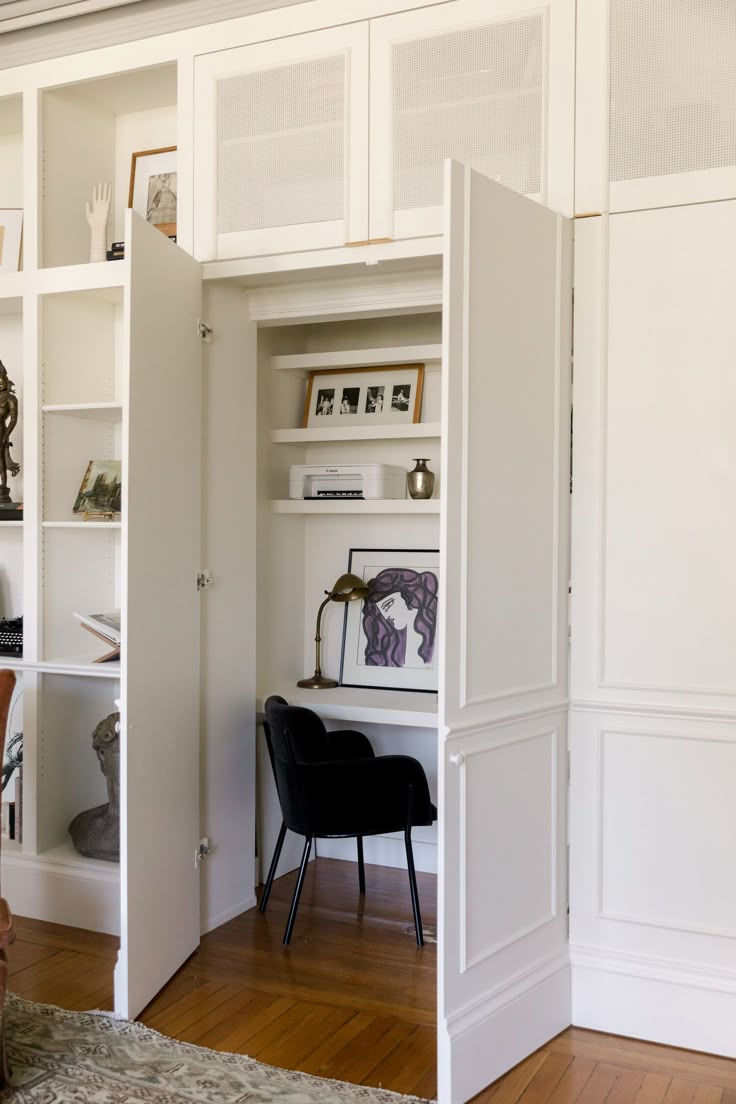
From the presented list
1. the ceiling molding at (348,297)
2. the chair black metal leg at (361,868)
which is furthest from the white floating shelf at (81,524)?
the chair black metal leg at (361,868)

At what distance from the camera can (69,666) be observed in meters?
3.65

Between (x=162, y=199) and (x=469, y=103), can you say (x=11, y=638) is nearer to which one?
(x=162, y=199)

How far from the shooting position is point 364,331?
4496 mm

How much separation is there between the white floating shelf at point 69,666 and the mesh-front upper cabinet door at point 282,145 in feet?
4.87

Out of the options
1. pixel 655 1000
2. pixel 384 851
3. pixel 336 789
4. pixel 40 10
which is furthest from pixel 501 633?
pixel 40 10

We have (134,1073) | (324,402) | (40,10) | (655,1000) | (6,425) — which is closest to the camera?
(134,1073)

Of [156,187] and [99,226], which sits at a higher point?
[156,187]

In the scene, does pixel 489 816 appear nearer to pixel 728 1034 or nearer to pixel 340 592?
pixel 728 1034

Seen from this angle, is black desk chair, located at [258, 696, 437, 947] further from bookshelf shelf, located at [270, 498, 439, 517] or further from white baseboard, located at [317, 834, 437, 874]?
bookshelf shelf, located at [270, 498, 439, 517]

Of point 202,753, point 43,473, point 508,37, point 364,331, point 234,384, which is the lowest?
point 202,753

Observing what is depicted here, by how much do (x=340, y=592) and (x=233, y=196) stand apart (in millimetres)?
1604

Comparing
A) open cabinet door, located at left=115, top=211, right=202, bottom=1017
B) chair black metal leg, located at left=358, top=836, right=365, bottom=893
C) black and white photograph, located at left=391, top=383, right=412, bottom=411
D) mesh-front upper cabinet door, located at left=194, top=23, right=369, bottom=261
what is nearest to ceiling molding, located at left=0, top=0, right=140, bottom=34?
mesh-front upper cabinet door, located at left=194, top=23, right=369, bottom=261

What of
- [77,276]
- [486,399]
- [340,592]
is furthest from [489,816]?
[77,276]

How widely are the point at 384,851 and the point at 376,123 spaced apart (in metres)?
2.95
